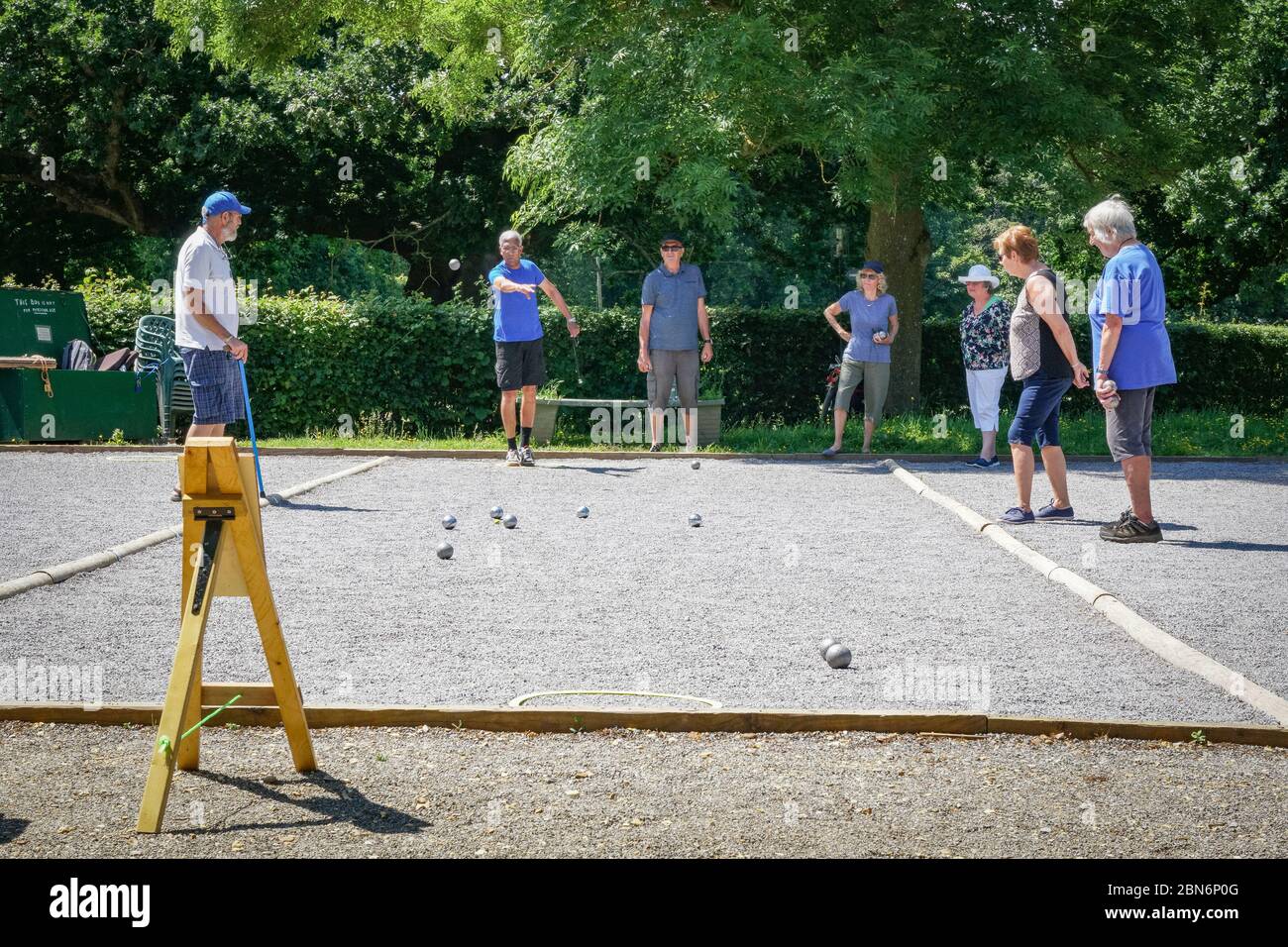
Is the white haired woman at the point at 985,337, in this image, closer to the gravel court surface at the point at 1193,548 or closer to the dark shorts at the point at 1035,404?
the gravel court surface at the point at 1193,548

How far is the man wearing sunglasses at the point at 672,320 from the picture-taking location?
47.4 feet

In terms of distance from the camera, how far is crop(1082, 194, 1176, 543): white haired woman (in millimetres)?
8469

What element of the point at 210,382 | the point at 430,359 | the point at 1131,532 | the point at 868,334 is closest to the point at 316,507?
the point at 210,382

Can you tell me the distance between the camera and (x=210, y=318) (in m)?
9.08

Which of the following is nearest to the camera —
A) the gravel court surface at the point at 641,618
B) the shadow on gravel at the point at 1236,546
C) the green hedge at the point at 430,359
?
the gravel court surface at the point at 641,618

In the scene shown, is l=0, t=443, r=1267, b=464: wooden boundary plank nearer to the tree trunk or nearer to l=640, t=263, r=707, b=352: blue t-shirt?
l=640, t=263, r=707, b=352: blue t-shirt

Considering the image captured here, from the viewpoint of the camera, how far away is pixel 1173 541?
9.16 m

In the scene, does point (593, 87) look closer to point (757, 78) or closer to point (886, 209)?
point (757, 78)

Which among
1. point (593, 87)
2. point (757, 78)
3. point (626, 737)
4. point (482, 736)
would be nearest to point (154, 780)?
point (482, 736)

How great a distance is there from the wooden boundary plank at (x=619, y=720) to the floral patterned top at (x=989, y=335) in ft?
29.7

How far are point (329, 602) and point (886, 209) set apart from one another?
38.8 feet

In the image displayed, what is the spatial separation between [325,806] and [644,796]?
95 cm

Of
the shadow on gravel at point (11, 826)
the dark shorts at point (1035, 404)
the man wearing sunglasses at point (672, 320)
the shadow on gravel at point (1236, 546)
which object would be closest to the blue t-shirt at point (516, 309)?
the man wearing sunglasses at point (672, 320)

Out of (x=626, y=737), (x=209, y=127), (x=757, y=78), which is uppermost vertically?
(x=209, y=127)
